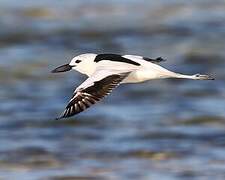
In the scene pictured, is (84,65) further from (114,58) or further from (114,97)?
(114,97)

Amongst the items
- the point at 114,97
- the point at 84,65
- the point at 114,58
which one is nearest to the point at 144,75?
the point at 114,58

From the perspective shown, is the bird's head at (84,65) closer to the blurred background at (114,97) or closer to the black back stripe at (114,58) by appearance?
the black back stripe at (114,58)

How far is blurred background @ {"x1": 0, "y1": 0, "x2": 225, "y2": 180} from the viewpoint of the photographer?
10.1 m

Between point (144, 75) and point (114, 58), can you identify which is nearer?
point (144, 75)

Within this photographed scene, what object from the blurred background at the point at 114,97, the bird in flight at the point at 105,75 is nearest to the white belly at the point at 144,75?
the bird in flight at the point at 105,75

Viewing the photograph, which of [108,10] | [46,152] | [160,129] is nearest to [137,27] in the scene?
[108,10]

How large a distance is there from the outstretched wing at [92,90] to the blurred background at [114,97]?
323 centimetres

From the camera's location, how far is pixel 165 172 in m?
9.73

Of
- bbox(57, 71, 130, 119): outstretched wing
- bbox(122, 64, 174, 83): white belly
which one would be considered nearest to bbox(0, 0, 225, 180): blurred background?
bbox(122, 64, 174, 83): white belly

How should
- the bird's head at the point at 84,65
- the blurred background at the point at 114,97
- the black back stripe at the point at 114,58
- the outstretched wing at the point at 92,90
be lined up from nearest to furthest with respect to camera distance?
the outstretched wing at the point at 92,90
the black back stripe at the point at 114,58
the bird's head at the point at 84,65
the blurred background at the point at 114,97

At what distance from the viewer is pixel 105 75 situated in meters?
6.47

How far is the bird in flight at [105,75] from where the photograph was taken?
6.21m

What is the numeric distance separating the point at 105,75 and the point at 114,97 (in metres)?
6.50

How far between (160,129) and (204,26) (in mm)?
5832
